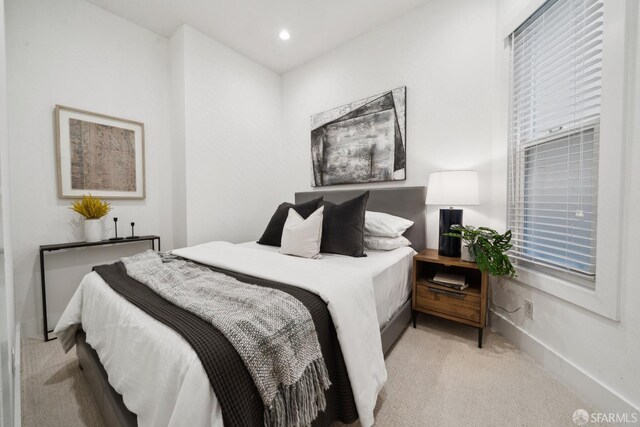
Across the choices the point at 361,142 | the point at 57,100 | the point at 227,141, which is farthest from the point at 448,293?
the point at 57,100

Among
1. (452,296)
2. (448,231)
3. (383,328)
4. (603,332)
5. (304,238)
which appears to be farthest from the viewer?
(448,231)

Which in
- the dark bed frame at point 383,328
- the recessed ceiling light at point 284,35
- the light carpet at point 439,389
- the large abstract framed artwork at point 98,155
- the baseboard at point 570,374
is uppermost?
the recessed ceiling light at point 284,35

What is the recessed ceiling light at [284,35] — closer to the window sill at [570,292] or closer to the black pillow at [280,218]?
the black pillow at [280,218]

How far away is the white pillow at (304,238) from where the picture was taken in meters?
1.96

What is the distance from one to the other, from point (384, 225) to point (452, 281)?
0.68m

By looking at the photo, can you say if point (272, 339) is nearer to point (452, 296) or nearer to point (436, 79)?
point (452, 296)

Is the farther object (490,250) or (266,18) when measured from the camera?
(266,18)

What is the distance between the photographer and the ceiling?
95.3 inches

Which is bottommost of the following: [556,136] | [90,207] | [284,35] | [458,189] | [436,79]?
[90,207]

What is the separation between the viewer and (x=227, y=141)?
310cm

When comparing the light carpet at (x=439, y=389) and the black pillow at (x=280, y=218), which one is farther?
the black pillow at (x=280, y=218)

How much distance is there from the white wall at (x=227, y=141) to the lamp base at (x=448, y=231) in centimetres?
224

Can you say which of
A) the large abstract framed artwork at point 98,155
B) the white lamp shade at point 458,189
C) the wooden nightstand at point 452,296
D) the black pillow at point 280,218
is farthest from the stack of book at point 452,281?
the large abstract framed artwork at point 98,155

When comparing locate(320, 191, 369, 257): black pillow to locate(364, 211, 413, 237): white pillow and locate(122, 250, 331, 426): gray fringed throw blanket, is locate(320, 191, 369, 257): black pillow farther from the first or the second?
locate(122, 250, 331, 426): gray fringed throw blanket
